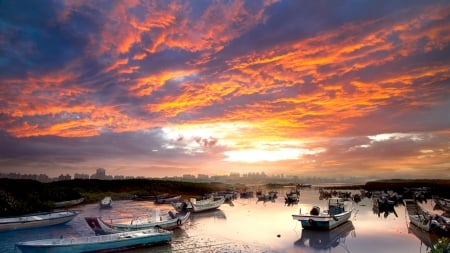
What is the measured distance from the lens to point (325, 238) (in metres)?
27.5

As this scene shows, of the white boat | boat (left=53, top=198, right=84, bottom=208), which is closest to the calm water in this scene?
the white boat

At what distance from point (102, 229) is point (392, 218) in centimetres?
3318

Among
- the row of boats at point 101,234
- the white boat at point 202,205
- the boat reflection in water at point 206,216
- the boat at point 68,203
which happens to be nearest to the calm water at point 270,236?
the row of boats at point 101,234

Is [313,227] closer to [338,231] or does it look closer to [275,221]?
[338,231]

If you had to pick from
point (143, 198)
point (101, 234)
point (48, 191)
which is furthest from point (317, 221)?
point (143, 198)

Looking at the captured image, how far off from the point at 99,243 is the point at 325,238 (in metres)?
Result: 17.2

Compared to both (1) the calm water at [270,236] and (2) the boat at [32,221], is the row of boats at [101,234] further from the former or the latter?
(1) the calm water at [270,236]

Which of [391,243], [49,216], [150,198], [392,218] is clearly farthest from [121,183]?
[391,243]

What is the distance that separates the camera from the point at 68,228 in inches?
1284

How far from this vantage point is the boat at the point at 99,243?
1989 centimetres

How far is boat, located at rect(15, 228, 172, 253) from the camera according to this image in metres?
19.9

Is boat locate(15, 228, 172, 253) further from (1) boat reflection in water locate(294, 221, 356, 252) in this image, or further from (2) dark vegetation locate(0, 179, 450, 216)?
(2) dark vegetation locate(0, 179, 450, 216)

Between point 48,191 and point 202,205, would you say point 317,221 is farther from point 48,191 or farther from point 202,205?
point 48,191

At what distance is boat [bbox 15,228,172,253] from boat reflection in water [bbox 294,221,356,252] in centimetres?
1044
